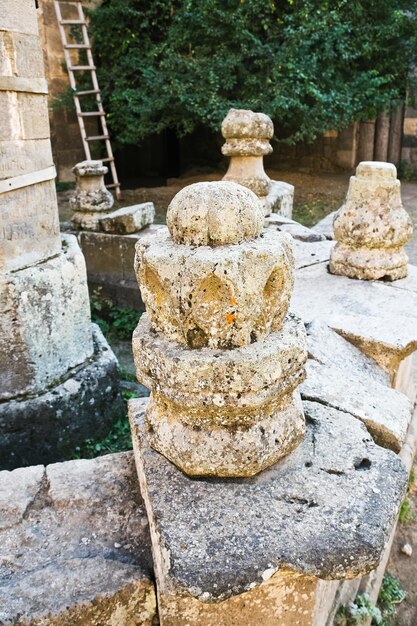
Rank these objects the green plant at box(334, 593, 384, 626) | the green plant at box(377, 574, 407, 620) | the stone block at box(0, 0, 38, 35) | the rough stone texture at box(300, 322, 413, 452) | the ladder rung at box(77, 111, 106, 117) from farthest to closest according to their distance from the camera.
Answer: the ladder rung at box(77, 111, 106, 117) < the stone block at box(0, 0, 38, 35) < the green plant at box(377, 574, 407, 620) < the green plant at box(334, 593, 384, 626) < the rough stone texture at box(300, 322, 413, 452)

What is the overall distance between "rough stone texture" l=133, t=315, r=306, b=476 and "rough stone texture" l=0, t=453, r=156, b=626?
0.97 feet

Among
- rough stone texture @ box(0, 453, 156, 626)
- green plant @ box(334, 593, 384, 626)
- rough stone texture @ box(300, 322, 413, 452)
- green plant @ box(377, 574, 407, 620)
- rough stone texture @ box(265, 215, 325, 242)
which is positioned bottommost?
green plant @ box(377, 574, 407, 620)

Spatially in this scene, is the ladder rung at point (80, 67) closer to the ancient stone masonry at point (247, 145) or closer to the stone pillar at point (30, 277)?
the ancient stone masonry at point (247, 145)

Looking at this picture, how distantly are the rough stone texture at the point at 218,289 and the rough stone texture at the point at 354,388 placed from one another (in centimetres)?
63

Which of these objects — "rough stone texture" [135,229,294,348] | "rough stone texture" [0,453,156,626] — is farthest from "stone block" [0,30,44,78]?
"rough stone texture" [0,453,156,626]

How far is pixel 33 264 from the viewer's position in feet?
9.99

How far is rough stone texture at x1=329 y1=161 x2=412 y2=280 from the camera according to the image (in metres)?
2.88

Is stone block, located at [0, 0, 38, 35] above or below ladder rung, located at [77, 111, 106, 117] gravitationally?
above

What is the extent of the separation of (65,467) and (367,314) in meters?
1.52

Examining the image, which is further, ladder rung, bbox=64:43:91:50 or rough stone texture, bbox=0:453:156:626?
ladder rung, bbox=64:43:91:50

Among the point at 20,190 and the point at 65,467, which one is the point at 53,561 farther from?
the point at 20,190

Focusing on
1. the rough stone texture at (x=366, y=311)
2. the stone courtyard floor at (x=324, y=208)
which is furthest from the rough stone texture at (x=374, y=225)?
the stone courtyard floor at (x=324, y=208)

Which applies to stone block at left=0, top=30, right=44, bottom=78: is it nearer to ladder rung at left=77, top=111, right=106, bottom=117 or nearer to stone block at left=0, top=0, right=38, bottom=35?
stone block at left=0, top=0, right=38, bottom=35

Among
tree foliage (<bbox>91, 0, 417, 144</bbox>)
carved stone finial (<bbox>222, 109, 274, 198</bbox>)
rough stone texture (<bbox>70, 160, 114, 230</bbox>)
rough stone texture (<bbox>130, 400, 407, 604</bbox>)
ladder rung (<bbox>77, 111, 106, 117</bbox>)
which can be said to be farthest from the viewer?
ladder rung (<bbox>77, 111, 106, 117</bbox>)
